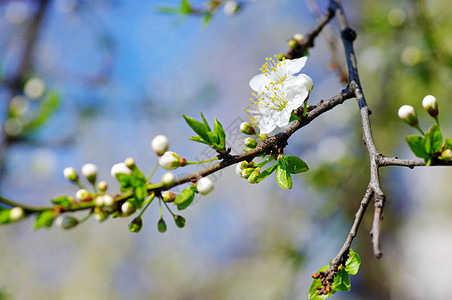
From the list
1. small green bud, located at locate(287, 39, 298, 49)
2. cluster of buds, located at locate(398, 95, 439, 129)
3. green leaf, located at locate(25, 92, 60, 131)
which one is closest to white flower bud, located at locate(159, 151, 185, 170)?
cluster of buds, located at locate(398, 95, 439, 129)

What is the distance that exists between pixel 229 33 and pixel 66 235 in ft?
15.7

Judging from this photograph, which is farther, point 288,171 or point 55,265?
point 55,265

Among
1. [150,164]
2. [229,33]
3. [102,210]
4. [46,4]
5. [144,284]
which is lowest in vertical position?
[102,210]

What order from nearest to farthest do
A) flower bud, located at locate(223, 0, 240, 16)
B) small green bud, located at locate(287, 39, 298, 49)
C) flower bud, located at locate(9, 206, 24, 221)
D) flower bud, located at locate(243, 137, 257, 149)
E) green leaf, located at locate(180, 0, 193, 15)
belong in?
flower bud, located at locate(9, 206, 24, 221), flower bud, located at locate(243, 137, 257, 149), small green bud, located at locate(287, 39, 298, 49), green leaf, located at locate(180, 0, 193, 15), flower bud, located at locate(223, 0, 240, 16)

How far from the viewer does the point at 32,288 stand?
5895mm

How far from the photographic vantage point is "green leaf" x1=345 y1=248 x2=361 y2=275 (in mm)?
704

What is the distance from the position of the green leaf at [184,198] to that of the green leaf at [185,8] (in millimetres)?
927

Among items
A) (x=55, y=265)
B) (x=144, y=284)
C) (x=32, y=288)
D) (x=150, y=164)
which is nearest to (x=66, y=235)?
(x=55, y=265)

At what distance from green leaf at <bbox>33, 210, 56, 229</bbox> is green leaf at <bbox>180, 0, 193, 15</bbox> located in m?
1.03

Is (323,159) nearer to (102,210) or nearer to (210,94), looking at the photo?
(210,94)

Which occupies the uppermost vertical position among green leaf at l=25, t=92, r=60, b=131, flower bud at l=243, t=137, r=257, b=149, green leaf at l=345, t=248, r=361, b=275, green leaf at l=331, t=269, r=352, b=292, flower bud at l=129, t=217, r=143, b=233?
green leaf at l=25, t=92, r=60, b=131

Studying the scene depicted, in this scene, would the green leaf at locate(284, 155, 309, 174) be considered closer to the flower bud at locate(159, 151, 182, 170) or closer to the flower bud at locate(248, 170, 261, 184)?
the flower bud at locate(248, 170, 261, 184)

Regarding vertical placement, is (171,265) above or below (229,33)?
below

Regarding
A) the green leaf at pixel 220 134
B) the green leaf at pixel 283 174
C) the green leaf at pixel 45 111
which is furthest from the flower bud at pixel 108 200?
the green leaf at pixel 45 111
